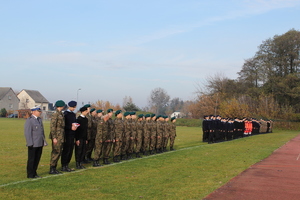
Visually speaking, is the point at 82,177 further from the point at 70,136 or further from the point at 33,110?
the point at 33,110

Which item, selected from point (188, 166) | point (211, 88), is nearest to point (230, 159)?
point (188, 166)

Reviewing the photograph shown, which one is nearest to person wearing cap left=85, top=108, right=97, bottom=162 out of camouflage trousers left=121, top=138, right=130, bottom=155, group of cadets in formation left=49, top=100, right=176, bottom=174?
group of cadets in formation left=49, top=100, right=176, bottom=174

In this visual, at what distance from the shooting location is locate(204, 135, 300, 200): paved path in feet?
23.4

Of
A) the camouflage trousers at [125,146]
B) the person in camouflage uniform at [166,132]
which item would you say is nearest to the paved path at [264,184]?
the camouflage trousers at [125,146]

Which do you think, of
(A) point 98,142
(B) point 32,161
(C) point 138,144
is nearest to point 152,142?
(C) point 138,144

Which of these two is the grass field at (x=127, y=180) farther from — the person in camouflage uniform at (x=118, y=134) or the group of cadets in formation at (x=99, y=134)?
the person in camouflage uniform at (x=118, y=134)

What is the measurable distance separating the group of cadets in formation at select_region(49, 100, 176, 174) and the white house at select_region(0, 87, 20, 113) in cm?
8125

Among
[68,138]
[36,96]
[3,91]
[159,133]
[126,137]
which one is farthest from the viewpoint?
[36,96]

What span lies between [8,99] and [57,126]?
87.3 meters

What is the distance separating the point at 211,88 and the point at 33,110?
58.1m

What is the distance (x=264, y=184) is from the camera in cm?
840

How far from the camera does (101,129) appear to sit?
36.0 ft

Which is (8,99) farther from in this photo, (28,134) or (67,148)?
(28,134)

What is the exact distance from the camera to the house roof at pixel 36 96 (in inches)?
3807
